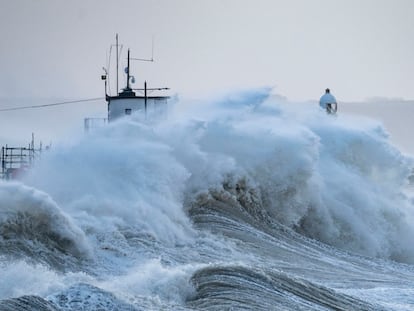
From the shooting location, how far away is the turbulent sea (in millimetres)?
12250

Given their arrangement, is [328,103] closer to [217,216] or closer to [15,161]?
[15,161]

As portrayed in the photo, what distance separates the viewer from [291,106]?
28.2 m

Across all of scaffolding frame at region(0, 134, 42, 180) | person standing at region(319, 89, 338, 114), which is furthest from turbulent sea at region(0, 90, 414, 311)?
scaffolding frame at region(0, 134, 42, 180)

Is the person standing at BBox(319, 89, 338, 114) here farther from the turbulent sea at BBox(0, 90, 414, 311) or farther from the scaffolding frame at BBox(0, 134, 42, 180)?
the scaffolding frame at BBox(0, 134, 42, 180)

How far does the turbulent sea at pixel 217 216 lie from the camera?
12250mm

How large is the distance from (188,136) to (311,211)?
3402 millimetres

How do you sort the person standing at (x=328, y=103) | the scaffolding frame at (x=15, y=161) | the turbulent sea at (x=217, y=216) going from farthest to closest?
the person standing at (x=328, y=103), the scaffolding frame at (x=15, y=161), the turbulent sea at (x=217, y=216)

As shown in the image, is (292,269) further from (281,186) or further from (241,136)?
(241,136)

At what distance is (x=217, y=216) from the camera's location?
19062 mm

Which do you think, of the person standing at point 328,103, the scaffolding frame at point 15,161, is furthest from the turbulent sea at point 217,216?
the scaffolding frame at point 15,161

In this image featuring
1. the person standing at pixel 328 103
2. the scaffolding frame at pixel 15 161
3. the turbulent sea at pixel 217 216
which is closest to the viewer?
the turbulent sea at pixel 217 216

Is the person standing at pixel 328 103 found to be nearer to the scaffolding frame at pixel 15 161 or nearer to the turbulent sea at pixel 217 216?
the turbulent sea at pixel 217 216

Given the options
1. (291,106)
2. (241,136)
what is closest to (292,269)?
(241,136)

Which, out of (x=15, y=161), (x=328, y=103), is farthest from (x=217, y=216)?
(x=328, y=103)
